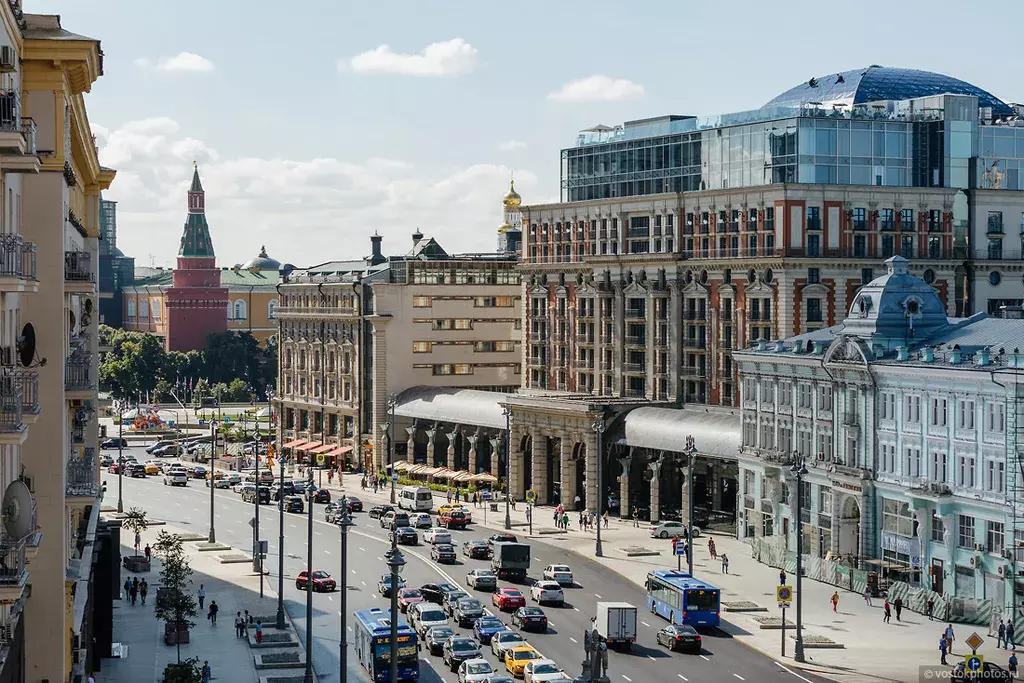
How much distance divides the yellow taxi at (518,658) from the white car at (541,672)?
1.16 meters

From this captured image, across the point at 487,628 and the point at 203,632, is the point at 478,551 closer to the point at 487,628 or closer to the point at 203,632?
the point at 203,632

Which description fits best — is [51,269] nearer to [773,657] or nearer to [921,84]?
[773,657]

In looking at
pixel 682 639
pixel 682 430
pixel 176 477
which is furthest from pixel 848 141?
pixel 176 477

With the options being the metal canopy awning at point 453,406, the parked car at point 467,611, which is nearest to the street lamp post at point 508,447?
the metal canopy awning at point 453,406

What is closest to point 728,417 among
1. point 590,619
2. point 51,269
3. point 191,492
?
point 590,619

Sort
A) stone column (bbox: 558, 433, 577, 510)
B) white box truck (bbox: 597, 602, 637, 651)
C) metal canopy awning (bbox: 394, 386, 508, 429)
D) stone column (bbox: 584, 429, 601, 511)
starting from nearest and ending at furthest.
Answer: white box truck (bbox: 597, 602, 637, 651)
stone column (bbox: 584, 429, 601, 511)
stone column (bbox: 558, 433, 577, 510)
metal canopy awning (bbox: 394, 386, 508, 429)

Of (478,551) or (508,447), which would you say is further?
(508,447)

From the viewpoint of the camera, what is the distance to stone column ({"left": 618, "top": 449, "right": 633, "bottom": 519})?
134 metres

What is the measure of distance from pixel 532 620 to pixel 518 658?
37.0ft

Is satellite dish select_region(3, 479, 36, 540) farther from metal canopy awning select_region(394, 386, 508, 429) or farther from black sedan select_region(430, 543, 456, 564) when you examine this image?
metal canopy awning select_region(394, 386, 508, 429)

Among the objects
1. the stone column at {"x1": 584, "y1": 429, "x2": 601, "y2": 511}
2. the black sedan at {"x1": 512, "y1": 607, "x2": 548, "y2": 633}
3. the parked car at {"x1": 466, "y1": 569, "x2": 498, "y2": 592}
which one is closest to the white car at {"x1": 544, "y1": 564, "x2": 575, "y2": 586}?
the parked car at {"x1": 466, "y1": 569, "x2": 498, "y2": 592}

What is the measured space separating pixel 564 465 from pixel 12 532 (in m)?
107

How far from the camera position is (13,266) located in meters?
33.7

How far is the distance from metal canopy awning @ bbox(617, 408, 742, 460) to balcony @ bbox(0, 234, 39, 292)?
88301 millimetres
